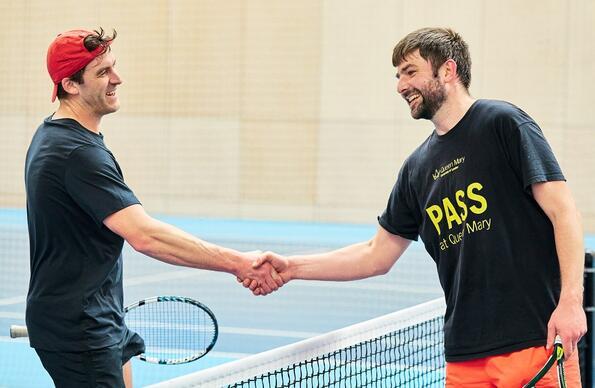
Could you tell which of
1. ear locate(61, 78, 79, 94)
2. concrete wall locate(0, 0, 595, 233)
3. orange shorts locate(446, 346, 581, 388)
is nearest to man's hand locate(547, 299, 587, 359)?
orange shorts locate(446, 346, 581, 388)

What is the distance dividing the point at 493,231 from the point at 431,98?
0.55m

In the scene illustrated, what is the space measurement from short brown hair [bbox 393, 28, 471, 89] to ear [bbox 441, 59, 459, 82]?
0.04 ft

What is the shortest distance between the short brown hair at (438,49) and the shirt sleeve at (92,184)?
1.18 metres

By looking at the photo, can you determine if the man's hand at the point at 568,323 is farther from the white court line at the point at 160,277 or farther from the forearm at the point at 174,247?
the white court line at the point at 160,277

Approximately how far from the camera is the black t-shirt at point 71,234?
3229 millimetres

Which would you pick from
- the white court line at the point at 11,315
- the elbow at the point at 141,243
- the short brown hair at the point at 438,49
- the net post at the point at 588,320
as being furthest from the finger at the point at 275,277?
the white court line at the point at 11,315

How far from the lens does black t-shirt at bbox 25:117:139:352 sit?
323 cm

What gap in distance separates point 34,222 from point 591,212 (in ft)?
49.1

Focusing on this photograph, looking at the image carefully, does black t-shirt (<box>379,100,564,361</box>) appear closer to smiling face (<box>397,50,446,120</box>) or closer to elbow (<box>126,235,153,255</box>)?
smiling face (<box>397,50,446,120</box>)

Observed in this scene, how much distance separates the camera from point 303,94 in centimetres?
1859

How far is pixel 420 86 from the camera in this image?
360cm

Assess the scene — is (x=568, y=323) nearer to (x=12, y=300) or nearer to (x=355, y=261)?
(x=355, y=261)

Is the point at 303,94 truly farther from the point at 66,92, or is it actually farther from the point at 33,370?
the point at 66,92

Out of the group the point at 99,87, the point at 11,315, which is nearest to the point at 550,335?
the point at 99,87
